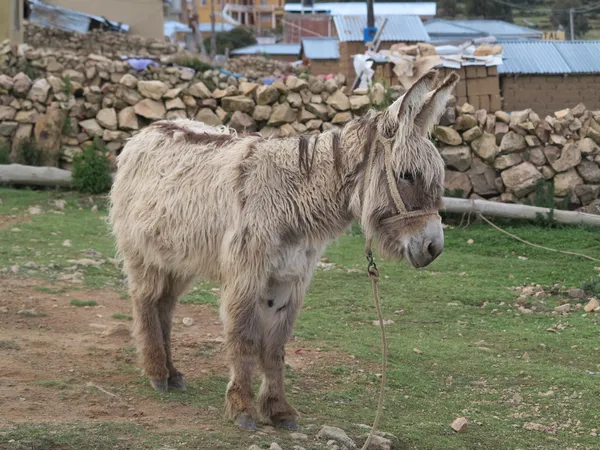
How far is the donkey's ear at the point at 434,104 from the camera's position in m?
4.70

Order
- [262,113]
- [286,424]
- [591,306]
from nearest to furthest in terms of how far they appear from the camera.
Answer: [286,424] → [591,306] → [262,113]

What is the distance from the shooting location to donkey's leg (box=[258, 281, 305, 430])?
514cm

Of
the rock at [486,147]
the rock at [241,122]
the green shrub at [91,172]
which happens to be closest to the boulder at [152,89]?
the rock at [241,122]

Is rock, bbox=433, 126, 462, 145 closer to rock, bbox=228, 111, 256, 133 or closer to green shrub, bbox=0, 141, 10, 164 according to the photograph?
rock, bbox=228, 111, 256, 133

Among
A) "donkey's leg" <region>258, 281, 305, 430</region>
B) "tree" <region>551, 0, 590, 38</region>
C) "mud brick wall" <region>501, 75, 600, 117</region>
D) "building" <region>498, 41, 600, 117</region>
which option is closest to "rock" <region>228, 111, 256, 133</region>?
"building" <region>498, 41, 600, 117</region>

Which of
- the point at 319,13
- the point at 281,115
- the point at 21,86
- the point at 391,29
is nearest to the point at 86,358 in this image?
the point at 281,115

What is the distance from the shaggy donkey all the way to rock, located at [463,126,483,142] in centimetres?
848

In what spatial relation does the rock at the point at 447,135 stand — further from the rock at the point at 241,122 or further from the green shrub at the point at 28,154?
the green shrub at the point at 28,154

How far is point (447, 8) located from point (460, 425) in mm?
56055

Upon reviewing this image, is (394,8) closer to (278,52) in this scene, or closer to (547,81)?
(278,52)

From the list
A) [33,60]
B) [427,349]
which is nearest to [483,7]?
[33,60]

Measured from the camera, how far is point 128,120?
1436cm

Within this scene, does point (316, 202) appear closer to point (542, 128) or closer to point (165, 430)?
point (165, 430)

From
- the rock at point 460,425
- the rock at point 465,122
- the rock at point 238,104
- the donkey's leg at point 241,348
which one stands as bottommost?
the rock at point 460,425
